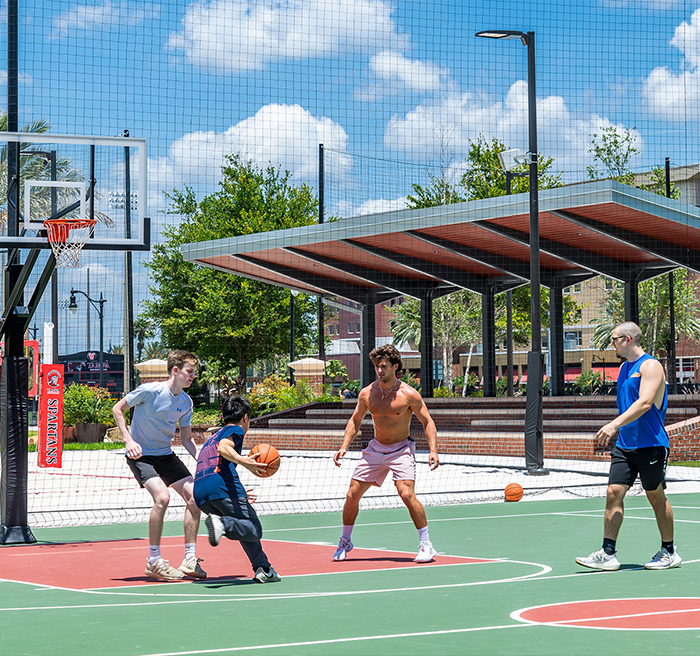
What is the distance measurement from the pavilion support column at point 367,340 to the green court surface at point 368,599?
841 inches

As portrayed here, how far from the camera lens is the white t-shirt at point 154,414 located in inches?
334

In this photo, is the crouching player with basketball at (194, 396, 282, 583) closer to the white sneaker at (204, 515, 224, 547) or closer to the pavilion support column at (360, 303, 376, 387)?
the white sneaker at (204, 515, 224, 547)

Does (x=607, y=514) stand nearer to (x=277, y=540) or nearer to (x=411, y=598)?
(x=411, y=598)

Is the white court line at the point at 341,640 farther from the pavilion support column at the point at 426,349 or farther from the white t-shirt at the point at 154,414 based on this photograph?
the pavilion support column at the point at 426,349

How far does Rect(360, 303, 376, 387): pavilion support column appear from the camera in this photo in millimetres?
33094

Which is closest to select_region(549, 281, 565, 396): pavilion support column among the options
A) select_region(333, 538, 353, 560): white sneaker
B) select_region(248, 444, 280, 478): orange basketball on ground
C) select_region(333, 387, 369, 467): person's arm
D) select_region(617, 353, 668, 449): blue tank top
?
select_region(333, 387, 369, 467): person's arm

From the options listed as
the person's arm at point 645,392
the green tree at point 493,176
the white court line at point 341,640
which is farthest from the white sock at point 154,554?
the green tree at point 493,176

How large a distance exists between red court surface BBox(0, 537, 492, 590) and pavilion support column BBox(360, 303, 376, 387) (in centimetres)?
2210

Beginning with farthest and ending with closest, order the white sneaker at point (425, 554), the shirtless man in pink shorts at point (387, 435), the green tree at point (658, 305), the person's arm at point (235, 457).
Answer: the green tree at point (658, 305) < the shirtless man in pink shorts at point (387, 435) < the white sneaker at point (425, 554) < the person's arm at point (235, 457)

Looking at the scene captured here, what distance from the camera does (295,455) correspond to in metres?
26.9

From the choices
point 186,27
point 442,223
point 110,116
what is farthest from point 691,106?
point 110,116

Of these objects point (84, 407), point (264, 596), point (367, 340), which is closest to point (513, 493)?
point (264, 596)

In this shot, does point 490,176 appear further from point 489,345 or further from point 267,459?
point 267,459

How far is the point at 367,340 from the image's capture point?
33.0 m
